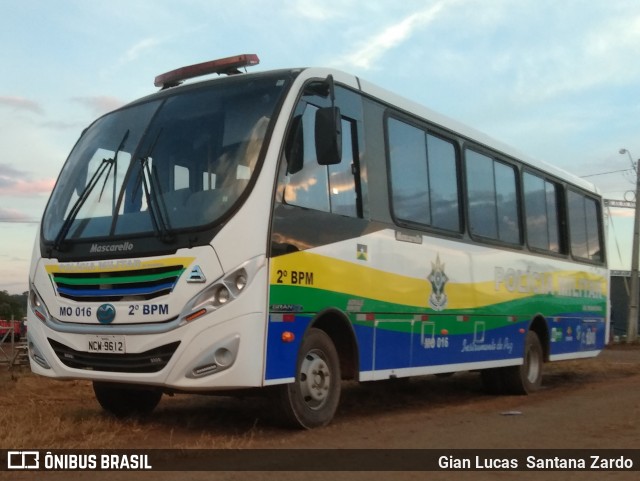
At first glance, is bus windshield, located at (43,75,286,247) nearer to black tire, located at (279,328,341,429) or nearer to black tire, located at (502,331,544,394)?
black tire, located at (279,328,341,429)

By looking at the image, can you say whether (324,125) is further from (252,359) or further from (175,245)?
(252,359)

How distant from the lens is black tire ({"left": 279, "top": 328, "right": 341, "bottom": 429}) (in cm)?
718

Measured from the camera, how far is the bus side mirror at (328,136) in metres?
7.25

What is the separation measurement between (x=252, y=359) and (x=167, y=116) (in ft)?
8.31

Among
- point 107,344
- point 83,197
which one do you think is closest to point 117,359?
point 107,344

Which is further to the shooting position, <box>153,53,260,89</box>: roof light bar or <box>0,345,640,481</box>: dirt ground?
<box>153,53,260,89</box>: roof light bar

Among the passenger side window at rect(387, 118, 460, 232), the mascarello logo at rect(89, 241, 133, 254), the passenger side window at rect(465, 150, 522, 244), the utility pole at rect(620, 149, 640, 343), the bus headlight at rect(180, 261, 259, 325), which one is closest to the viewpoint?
the bus headlight at rect(180, 261, 259, 325)

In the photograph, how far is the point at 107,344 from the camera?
7.05 meters

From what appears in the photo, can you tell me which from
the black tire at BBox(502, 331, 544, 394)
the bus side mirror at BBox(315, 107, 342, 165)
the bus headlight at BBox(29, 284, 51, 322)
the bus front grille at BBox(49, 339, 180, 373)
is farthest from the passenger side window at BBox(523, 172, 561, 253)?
the bus headlight at BBox(29, 284, 51, 322)

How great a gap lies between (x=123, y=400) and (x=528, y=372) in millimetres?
6404

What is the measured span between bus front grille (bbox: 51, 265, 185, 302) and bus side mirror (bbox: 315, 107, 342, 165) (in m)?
1.58

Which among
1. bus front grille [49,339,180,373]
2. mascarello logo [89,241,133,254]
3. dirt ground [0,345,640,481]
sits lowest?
dirt ground [0,345,640,481]

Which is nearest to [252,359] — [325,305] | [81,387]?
[325,305]

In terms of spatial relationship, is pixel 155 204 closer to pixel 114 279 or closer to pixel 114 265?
pixel 114 265
